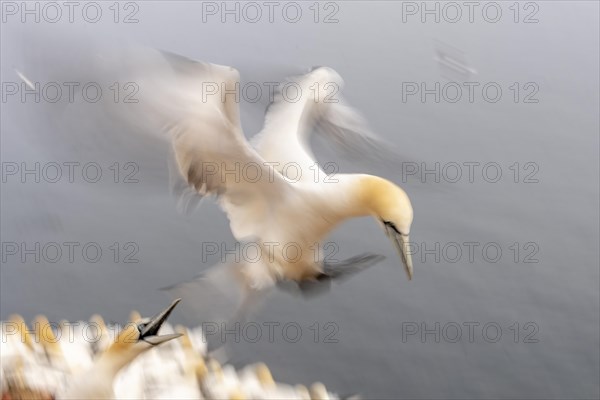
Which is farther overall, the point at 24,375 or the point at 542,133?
the point at 542,133

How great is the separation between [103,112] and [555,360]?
71 centimetres

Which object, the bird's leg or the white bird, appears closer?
the white bird

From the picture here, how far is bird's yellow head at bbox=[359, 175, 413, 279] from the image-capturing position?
0.85 m

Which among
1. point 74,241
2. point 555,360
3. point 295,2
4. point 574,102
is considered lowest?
point 555,360

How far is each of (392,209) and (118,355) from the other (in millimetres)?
309

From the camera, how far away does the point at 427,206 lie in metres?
1.26

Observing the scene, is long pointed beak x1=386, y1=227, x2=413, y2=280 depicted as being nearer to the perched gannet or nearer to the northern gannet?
the northern gannet

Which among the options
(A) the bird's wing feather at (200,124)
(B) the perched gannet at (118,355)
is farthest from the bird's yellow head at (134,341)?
(A) the bird's wing feather at (200,124)

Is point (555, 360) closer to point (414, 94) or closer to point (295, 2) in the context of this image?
point (414, 94)

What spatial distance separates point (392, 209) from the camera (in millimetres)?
848

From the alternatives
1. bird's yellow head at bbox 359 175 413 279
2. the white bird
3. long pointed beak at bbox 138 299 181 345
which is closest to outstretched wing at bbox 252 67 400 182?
the white bird

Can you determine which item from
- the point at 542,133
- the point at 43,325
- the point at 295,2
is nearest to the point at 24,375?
the point at 43,325

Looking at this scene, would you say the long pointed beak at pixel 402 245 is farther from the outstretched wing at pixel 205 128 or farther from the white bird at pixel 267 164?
the outstretched wing at pixel 205 128

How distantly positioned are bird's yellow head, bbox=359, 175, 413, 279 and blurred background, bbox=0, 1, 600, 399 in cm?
19
